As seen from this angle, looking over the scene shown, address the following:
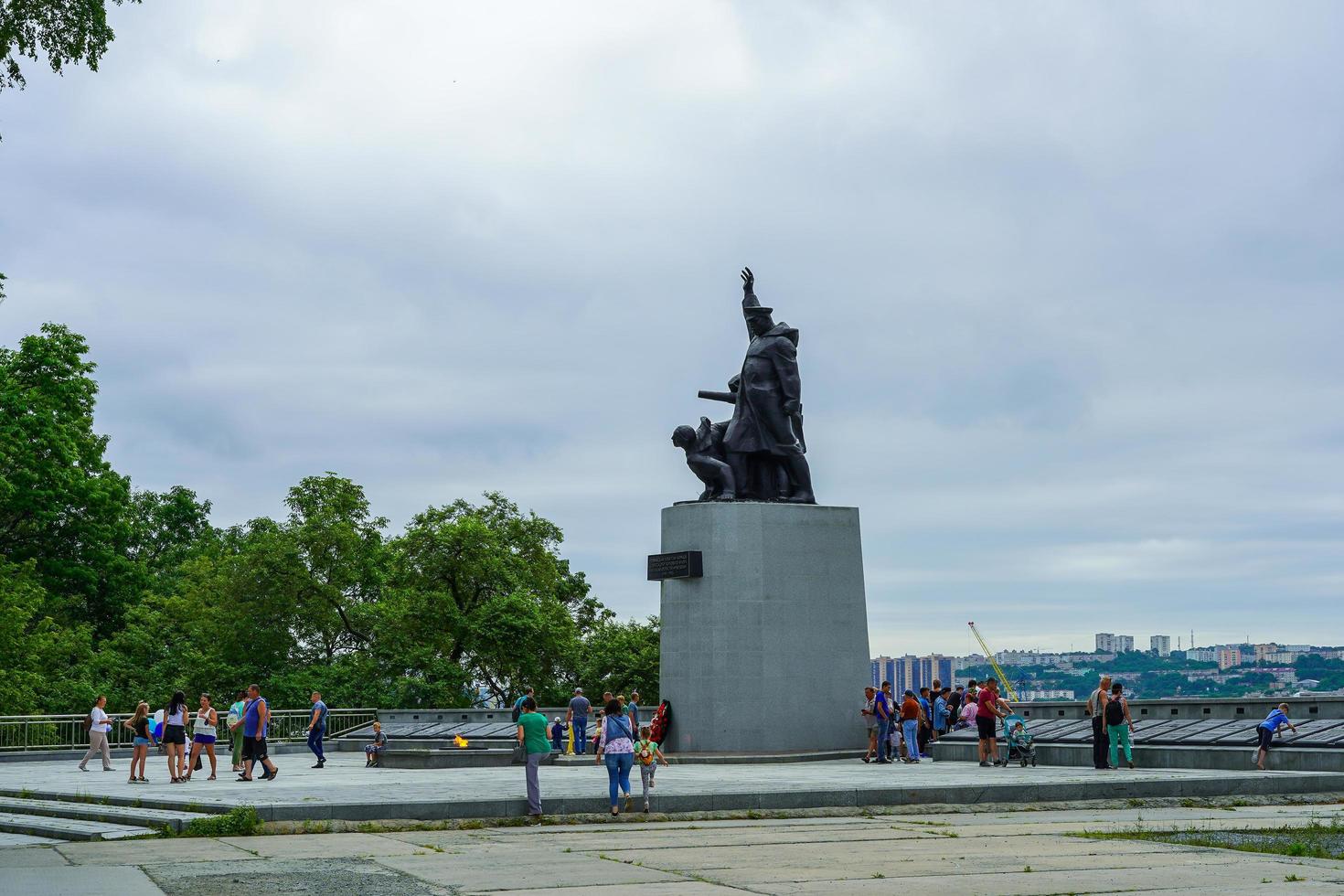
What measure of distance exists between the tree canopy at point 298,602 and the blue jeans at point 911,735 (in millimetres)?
24803

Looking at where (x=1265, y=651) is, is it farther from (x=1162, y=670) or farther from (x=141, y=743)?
(x=141, y=743)

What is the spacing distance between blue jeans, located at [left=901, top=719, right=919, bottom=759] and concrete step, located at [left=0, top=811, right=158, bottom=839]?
50.7 ft

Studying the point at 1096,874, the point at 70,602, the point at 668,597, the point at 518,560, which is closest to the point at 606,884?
the point at 1096,874

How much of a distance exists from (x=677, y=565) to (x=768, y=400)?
4.05 metres

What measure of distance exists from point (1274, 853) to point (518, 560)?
42.8m

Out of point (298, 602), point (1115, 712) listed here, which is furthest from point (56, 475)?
point (1115, 712)

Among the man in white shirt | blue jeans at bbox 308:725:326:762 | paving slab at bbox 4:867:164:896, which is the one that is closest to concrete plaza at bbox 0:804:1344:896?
paving slab at bbox 4:867:164:896

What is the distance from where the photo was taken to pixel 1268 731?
23.6 m

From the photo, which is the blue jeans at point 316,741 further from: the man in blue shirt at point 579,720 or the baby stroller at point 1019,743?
the baby stroller at point 1019,743

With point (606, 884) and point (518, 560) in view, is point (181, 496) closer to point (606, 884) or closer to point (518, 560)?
point (518, 560)

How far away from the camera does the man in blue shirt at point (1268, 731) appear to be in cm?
2356

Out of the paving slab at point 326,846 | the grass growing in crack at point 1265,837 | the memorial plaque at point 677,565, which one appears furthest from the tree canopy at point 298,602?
the grass growing in crack at point 1265,837

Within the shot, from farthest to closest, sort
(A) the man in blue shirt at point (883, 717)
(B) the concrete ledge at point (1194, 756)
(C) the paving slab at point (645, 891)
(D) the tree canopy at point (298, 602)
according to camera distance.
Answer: (D) the tree canopy at point (298, 602)
(A) the man in blue shirt at point (883, 717)
(B) the concrete ledge at point (1194, 756)
(C) the paving slab at point (645, 891)

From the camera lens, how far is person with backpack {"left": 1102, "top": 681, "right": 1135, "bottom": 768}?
943 inches
